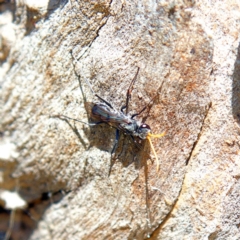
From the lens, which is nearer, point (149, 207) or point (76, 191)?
point (149, 207)

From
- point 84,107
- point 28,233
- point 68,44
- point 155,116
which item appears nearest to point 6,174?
point 28,233

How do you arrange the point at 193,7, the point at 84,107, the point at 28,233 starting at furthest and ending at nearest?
the point at 28,233, the point at 84,107, the point at 193,7

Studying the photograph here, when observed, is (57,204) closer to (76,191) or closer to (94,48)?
(76,191)

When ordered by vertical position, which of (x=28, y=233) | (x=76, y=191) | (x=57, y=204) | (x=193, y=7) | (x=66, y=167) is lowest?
(x=28, y=233)
